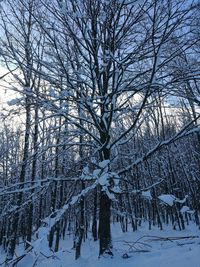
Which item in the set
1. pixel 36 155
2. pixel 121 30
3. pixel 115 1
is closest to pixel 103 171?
pixel 36 155

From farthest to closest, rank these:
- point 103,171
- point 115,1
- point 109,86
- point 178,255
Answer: point 109,86 < point 115,1 < point 178,255 < point 103,171

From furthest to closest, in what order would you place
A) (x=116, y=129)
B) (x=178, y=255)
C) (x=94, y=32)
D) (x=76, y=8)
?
(x=116, y=129)
(x=94, y=32)
(x=76, y=8)
(x=178, y=255)

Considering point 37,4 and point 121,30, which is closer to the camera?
point 37,4

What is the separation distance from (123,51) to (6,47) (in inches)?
95.9

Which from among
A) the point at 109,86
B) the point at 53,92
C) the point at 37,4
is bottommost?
the point at 53,92

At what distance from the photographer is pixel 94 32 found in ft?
18.4

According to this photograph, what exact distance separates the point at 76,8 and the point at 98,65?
1.19 m

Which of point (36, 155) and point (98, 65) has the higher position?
point (98, 65)

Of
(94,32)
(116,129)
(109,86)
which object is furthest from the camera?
(116,129)

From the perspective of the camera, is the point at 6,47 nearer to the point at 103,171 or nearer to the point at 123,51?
the point at 123,51

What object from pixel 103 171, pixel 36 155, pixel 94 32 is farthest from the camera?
pixel 36 155

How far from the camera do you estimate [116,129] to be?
23.4 feet

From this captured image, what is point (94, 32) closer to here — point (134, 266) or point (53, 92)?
point (53, 92)

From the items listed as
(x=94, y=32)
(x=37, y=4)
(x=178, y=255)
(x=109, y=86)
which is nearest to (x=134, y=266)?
(x=178, y=255)
